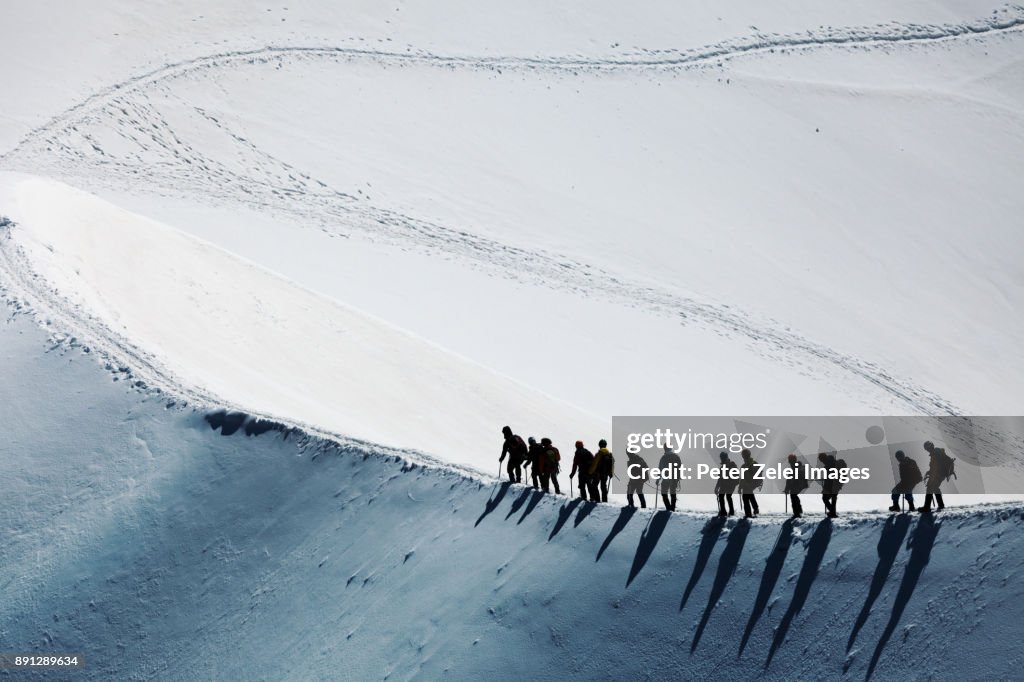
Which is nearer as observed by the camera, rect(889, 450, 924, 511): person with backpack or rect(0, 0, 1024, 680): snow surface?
rect(889, 450, 924, 511): person with backpack

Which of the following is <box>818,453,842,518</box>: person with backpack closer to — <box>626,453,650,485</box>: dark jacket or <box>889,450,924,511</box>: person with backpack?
<box>889,450,924,511</box>: person with backpack

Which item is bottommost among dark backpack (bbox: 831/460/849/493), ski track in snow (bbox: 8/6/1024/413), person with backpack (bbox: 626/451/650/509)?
person with backpack (bbox: 626/451/650/509)

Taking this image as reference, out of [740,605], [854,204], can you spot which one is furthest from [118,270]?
[854,204]

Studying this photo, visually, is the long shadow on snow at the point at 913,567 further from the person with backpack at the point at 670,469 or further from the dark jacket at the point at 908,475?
the person with backpack at the point at 670,469

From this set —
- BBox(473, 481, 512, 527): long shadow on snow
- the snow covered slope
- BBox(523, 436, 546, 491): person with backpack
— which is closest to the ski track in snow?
the snow covered slope

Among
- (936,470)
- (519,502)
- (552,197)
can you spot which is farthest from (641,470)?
(552,197)

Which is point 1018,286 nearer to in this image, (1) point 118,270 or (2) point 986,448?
(2) point 986,448

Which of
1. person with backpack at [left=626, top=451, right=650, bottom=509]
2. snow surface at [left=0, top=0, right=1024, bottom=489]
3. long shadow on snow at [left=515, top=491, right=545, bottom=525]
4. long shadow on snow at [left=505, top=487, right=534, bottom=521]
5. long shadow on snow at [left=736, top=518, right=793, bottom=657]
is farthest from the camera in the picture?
snow surface at [left=0, top=0, right=1024, bottom=489]
